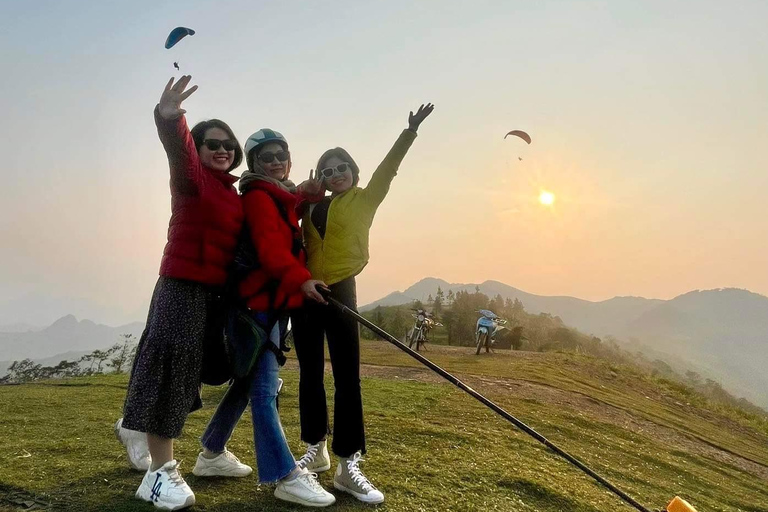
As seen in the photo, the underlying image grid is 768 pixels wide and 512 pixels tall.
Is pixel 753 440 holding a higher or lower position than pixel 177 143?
lower

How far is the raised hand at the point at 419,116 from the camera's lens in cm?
333

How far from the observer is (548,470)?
4051 mm

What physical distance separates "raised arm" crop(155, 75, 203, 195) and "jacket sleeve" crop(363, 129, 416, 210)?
118 centimetres

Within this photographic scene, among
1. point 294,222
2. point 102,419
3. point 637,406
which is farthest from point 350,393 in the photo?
point 637,406

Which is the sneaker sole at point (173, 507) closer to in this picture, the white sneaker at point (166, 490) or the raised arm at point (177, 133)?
the white sneaker at point (166, 490)

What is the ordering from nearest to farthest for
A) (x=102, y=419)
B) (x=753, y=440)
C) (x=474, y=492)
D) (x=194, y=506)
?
(x=194, y=506) < (x=474, y=492) < (x=102, y=419) < (x=753, y=440)

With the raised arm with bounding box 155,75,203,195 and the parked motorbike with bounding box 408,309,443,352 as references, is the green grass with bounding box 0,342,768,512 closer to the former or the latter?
the raised arm with bounding box 155,75,203,195

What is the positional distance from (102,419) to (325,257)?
3032 mm

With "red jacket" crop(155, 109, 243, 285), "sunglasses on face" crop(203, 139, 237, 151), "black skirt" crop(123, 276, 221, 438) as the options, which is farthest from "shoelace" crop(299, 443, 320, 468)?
"sunglasses on face" crop(203, 139, 237, 151)

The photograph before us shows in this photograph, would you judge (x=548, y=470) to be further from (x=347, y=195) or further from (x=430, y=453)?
(x=347, y=195)

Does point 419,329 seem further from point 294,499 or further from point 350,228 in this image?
point 294,499

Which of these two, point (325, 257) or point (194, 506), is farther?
point (325, 257)

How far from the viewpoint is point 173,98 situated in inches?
95.9

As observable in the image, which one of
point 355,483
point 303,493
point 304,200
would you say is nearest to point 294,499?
point 303,493
